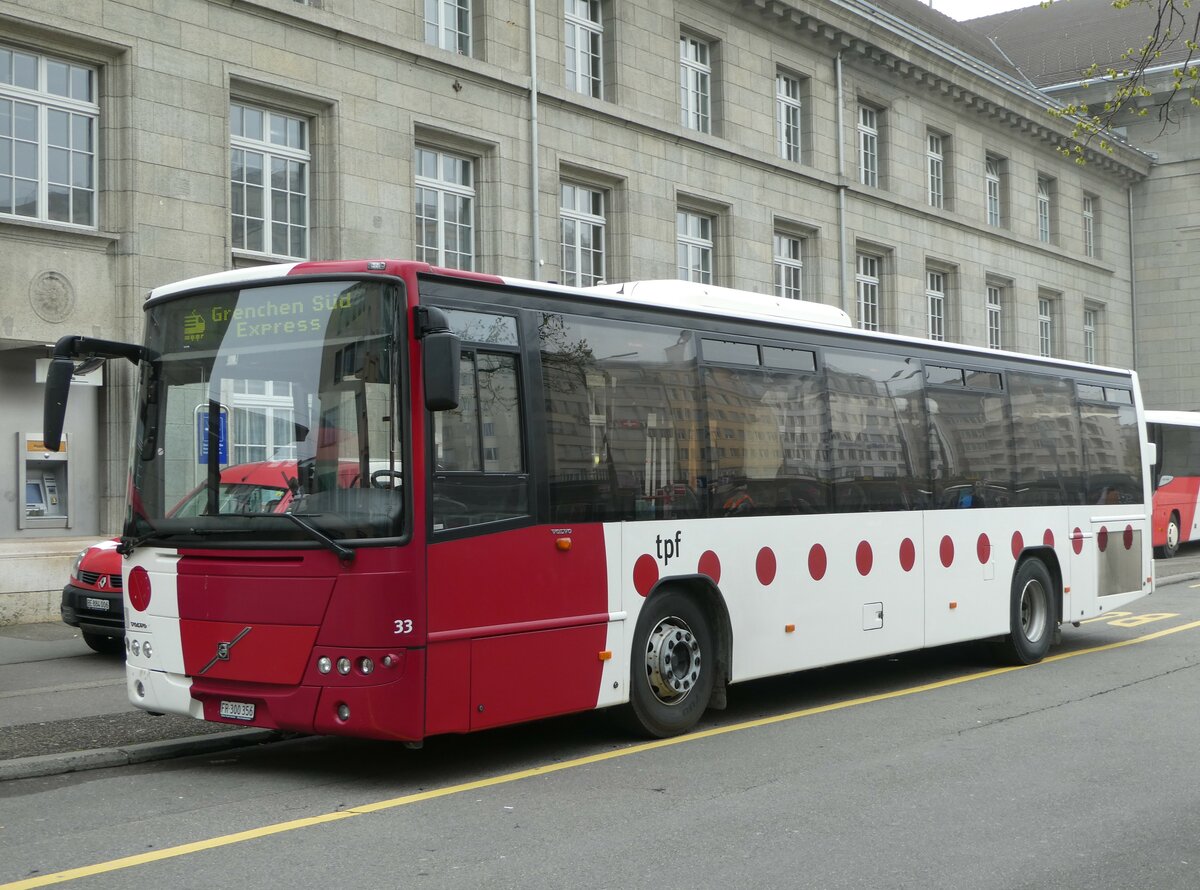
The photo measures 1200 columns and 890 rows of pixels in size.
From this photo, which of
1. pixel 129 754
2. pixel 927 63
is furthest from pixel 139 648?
pixel 927 63

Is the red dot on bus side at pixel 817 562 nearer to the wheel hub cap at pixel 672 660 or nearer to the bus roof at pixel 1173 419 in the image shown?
the wheel hub cap at pixel 672 660

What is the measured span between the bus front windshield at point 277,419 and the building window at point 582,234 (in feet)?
53.0

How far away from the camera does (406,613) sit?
7.46 meters

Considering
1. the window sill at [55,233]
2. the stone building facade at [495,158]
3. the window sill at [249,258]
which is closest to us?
the window sill at [55,233]

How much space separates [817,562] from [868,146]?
24.0 meters

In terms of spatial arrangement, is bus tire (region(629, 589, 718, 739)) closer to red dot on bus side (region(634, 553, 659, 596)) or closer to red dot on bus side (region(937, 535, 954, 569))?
red dot on bus side (region(634, 553, 659, 596))

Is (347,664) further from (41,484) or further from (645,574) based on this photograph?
(41,484)

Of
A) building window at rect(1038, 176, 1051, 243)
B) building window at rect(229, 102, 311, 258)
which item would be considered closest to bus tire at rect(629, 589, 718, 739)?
building window at rect(229, 102, 311, 258)

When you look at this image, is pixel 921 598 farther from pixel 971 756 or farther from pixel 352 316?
pixel 352 316

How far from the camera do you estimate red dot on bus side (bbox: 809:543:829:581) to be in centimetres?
1048

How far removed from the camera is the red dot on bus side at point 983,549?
12523mm

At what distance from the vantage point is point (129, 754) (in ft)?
27.9

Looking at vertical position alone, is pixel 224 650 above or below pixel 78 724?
above

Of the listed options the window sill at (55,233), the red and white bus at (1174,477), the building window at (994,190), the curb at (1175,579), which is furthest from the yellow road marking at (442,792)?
the building window at (994,190)
